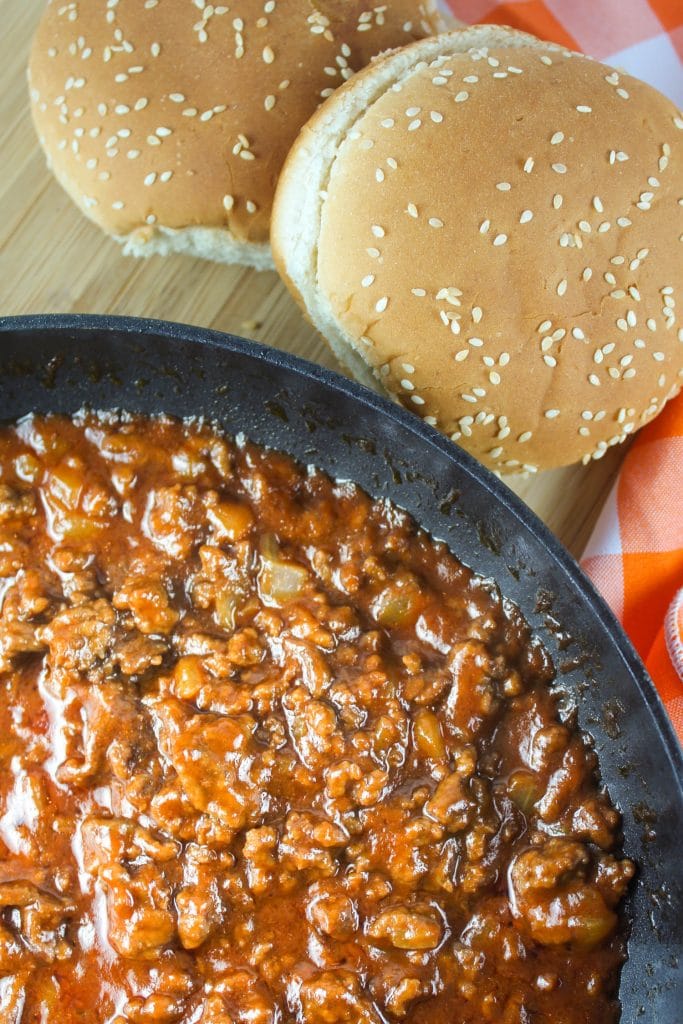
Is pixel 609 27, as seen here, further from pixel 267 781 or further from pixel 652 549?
pixel 267 781

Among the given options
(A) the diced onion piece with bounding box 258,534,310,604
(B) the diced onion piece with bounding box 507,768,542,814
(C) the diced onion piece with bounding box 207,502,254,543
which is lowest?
(B) the diced onion piece with bounding box 507,768,542,814

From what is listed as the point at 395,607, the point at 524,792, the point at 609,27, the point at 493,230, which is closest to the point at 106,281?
the point at 493,230

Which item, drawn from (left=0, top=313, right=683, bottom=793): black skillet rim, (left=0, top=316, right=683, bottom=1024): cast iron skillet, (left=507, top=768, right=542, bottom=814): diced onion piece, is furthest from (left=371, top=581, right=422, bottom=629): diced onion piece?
(left=507, top=768, right=542, bottom=814): diced onion piece

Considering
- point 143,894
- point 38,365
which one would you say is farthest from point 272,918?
point 38,365

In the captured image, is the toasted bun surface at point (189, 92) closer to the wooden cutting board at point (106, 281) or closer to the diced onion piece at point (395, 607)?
the wooden cutting board at point (106, 281)

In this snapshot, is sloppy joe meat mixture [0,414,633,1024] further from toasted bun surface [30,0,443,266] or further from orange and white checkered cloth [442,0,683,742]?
toasted bun surface [30,0,443,266]

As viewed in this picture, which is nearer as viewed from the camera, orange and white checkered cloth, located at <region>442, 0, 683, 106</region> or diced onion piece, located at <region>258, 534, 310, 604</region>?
diced onion piece, located at <region>258, 534, 310, 604</region>

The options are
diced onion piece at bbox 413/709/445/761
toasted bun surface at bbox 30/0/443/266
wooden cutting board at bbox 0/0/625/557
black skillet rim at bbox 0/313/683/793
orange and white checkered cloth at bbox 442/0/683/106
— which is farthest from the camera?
orange and white checkered cloth at bbox 442/0/683/106

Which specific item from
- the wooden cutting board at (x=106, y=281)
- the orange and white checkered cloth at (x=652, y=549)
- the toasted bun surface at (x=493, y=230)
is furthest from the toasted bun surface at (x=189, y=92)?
the orange and white checkered cloth at (x=652, y=549)
